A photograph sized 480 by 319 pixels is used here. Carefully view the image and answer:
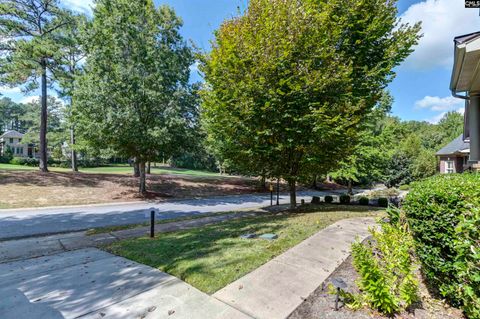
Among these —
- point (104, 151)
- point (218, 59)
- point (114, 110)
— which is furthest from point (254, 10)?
point (104, 151)

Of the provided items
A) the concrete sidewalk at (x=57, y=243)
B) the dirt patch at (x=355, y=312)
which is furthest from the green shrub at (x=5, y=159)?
the dirt patch at (x=355, y=312)

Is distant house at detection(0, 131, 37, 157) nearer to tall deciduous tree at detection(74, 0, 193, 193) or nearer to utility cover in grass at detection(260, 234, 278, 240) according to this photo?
tall deciduous tree at detection(74, 0, 193, 193)

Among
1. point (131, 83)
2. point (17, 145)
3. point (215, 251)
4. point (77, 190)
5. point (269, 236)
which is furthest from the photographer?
point (17, 145)

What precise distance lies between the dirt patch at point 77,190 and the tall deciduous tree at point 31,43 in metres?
3.31

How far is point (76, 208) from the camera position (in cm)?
1285

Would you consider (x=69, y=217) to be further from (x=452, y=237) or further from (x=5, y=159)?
(x=5, y=159)

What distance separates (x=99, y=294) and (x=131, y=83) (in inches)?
524

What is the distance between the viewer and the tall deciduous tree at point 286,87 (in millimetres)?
8477

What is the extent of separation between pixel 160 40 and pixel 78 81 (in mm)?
5576

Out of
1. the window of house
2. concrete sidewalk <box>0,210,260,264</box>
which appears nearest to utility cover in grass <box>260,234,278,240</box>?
concrete sidewalk <box>0,210,260,264</box>

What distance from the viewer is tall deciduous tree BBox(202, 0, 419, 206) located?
848cm

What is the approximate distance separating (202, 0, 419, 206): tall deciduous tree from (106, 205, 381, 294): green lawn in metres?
3.28

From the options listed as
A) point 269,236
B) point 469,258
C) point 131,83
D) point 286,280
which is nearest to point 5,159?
point 131,83

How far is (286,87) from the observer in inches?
343
